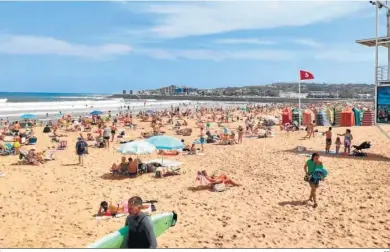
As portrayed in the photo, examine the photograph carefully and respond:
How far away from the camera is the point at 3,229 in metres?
7.49

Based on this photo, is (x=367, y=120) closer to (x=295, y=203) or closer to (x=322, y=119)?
(x=322, y=119)

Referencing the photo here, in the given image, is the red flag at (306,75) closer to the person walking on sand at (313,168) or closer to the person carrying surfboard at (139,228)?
the person walking on sand at (313,168)

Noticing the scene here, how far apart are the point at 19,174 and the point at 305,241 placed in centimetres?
1005

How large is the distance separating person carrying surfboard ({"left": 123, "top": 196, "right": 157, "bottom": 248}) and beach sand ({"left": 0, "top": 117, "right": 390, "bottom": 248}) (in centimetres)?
217

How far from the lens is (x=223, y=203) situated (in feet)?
29.3

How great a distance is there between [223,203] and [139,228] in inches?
190

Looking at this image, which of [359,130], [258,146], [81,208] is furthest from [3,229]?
[359,130]

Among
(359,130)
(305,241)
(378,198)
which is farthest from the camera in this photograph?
(359,130)

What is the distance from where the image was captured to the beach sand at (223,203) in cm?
675

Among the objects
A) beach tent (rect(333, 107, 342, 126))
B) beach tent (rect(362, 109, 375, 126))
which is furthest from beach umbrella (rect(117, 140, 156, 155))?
beach tent (rect(362, 109, 375, 126))

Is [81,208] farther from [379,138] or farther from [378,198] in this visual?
[379,138]

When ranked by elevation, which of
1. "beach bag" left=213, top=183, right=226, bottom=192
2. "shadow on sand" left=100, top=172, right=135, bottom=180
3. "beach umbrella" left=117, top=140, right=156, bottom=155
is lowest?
"shadow on sand" left=100, top=172, right=135, bottom=180

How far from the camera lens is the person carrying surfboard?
432 centimetres

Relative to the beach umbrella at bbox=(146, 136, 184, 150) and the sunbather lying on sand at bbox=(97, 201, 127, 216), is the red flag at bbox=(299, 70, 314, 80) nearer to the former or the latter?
the beach umbrella at bbox=(146, 136, 184, 150)
